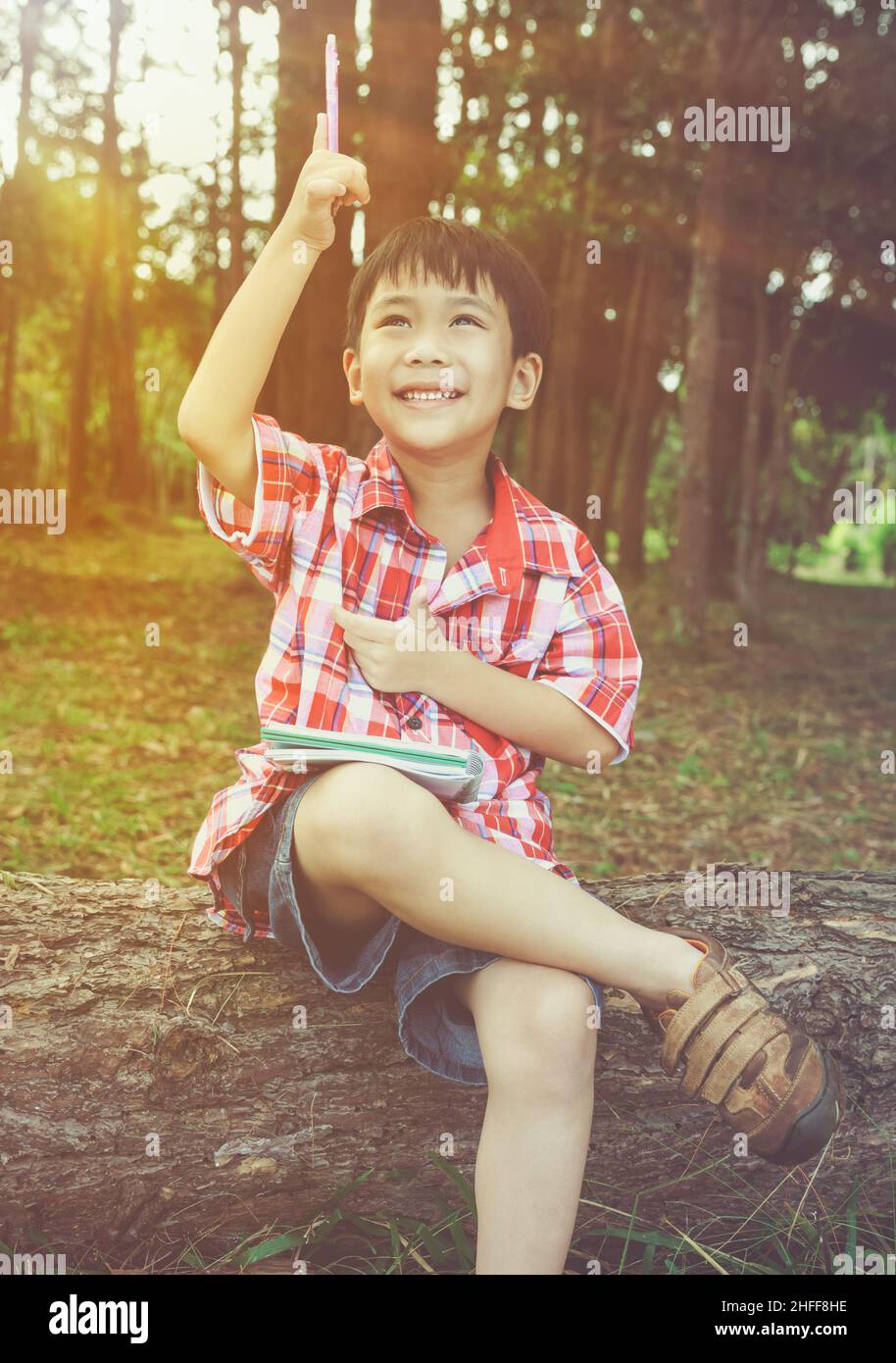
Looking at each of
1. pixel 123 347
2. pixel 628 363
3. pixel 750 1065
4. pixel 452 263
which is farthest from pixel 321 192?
pixel 123 347

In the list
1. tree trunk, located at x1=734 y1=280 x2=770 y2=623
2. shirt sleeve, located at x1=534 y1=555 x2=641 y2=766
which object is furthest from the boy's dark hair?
tree trunk, located at x1=734 y1=280 x2=770 y2=623

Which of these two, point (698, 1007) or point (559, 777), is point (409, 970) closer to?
point (698, 1007)

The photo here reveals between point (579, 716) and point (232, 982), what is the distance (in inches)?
30.2

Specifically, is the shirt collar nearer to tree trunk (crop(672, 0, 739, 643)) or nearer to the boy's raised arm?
the boy's raised arm

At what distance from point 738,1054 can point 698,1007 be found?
0.10 meters

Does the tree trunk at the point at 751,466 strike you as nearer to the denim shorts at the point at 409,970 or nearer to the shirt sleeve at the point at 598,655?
the shirt sleeve at the point at 598,655

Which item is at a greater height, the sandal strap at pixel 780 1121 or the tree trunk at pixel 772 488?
the tree trunk at pixel 772 488

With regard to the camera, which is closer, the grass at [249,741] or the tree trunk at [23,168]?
the grass at [249,741]

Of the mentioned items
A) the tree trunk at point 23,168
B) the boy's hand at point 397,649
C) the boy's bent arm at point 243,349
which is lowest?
the boy's hand at point 397,649

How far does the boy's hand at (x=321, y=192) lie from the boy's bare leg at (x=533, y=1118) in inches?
48.1

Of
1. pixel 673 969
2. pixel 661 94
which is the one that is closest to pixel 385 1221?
pixel 673 969

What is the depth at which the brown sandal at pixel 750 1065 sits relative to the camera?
1.92 metres
